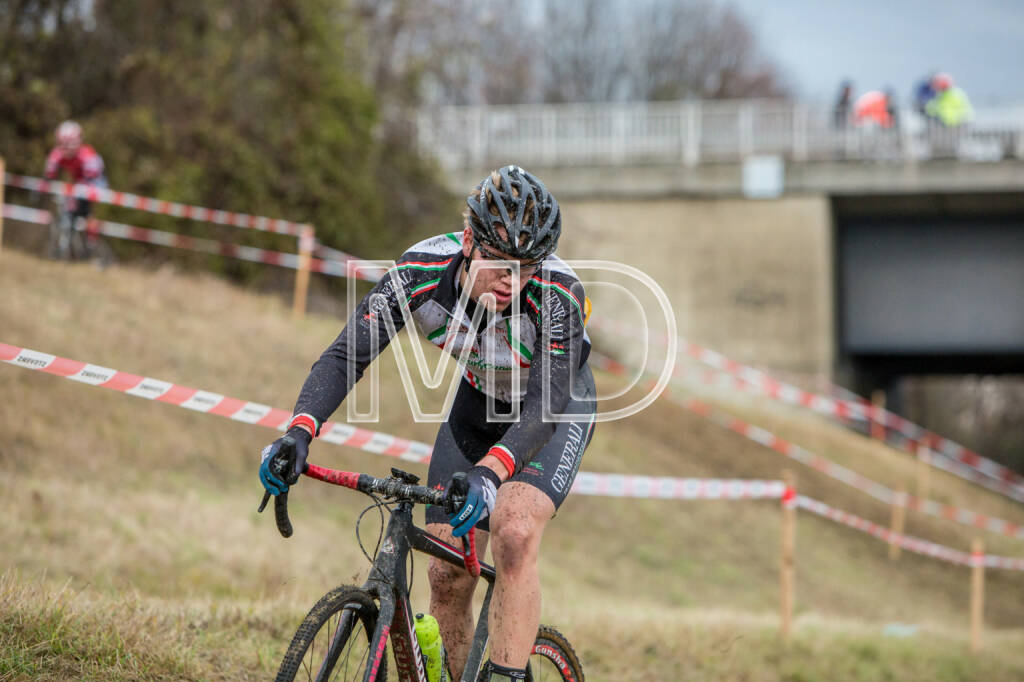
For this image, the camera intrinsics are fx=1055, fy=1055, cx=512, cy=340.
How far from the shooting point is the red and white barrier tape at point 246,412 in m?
4.89

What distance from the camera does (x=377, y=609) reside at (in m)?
3.37

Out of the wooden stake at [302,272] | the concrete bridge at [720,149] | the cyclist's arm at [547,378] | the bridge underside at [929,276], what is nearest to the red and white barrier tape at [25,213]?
the wooden stake at [302,272]

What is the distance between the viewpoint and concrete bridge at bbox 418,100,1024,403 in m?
23.4

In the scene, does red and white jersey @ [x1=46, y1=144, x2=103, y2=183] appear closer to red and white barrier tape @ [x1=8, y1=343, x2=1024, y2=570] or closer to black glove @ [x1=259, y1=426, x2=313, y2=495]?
red and white barrier tape @ [x1=8, y1=343, x2=1024, y2=570]

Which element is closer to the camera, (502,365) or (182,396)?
(502,365)

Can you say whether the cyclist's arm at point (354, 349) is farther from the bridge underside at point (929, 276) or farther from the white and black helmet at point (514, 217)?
the bridge underside at point (929, 276)

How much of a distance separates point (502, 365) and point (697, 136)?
22.3 metres

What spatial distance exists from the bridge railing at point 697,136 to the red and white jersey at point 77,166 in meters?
9.60

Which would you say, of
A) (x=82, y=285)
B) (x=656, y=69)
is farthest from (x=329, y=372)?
(x=656, y=69)

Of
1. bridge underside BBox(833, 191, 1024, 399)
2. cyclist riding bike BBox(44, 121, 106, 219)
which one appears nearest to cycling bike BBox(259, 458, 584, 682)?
cyclist riding bike BBox(44, 121, 106, 219)

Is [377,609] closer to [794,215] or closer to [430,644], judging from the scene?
[430,644]

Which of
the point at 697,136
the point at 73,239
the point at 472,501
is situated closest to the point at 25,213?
the point at 73,239

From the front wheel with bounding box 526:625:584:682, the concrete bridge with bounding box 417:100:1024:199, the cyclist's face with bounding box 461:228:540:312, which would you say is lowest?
the front wheel with bounding box 526:625:584:682

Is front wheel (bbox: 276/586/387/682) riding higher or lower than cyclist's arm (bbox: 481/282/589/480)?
lower
